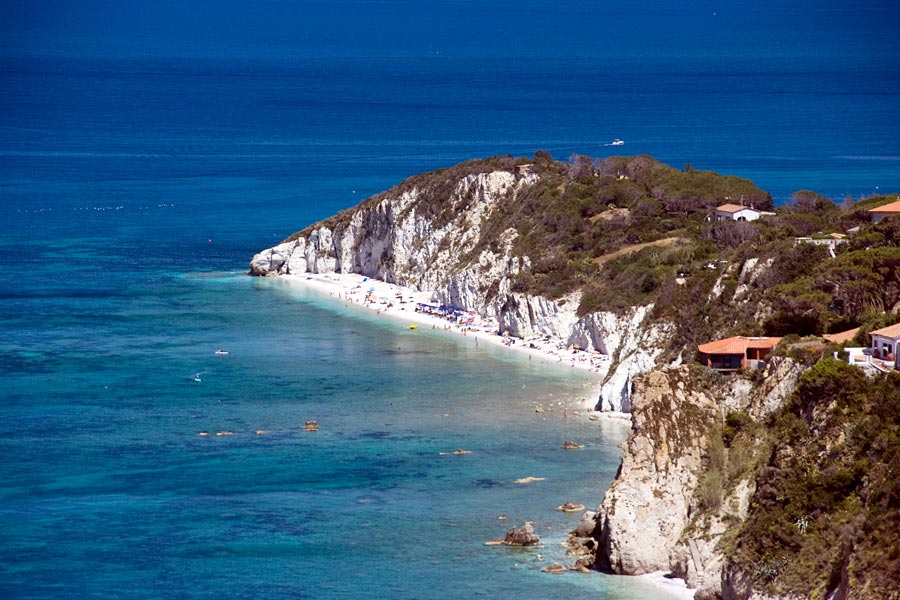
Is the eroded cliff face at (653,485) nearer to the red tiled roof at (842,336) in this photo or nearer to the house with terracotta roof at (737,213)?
the red tiled roof at (842,336)

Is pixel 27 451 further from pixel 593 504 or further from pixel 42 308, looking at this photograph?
pixel 42 308

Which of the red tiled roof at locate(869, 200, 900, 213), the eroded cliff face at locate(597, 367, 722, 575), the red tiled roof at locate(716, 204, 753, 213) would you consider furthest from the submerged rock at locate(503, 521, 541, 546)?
the red tiled roof at locate(716, 204, 753, 213)

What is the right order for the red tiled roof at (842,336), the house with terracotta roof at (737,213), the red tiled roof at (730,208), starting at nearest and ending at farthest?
1. the red tiled roof at (842,336)
2. the house with terracotta roof at (737,213)
3. the red tiled roof at (730,208)

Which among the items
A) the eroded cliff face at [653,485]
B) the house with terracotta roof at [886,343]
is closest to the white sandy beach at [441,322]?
the eroded cliff face at [653,485]

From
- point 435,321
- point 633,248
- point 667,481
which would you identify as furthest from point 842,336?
point 435,321

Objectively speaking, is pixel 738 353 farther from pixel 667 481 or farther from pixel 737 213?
pixel 737 213

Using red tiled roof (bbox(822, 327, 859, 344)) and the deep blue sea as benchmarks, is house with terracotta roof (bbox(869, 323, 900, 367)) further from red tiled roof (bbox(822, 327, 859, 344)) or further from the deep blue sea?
the deep blue sea
